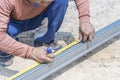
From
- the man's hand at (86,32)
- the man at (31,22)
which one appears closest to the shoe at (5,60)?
the man at (31,22)

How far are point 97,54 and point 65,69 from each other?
1.49 feet

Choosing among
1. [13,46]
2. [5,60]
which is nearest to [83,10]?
[13,46]

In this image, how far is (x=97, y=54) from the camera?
431cm

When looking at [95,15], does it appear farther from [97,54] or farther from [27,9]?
[27,9]

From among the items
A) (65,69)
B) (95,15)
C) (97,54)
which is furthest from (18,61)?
(95,15)

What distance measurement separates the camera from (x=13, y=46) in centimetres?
353

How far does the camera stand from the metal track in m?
3.63

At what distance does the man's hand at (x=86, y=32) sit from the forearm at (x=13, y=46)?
2.09 feet

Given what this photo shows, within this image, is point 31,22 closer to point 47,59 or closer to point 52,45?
point 52,45

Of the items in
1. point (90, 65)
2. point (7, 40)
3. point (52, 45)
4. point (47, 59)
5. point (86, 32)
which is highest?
point (7, 40)

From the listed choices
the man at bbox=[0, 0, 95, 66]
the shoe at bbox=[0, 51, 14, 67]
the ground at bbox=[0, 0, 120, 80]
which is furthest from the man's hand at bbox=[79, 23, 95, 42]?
the shoe at bbox=[0, 51, 14, 67]

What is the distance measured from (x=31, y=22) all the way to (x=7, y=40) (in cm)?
74

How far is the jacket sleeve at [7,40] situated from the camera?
11.4 ft

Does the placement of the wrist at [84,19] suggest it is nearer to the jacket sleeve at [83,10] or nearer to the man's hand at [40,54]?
the jacket sleeve at [83,10]
